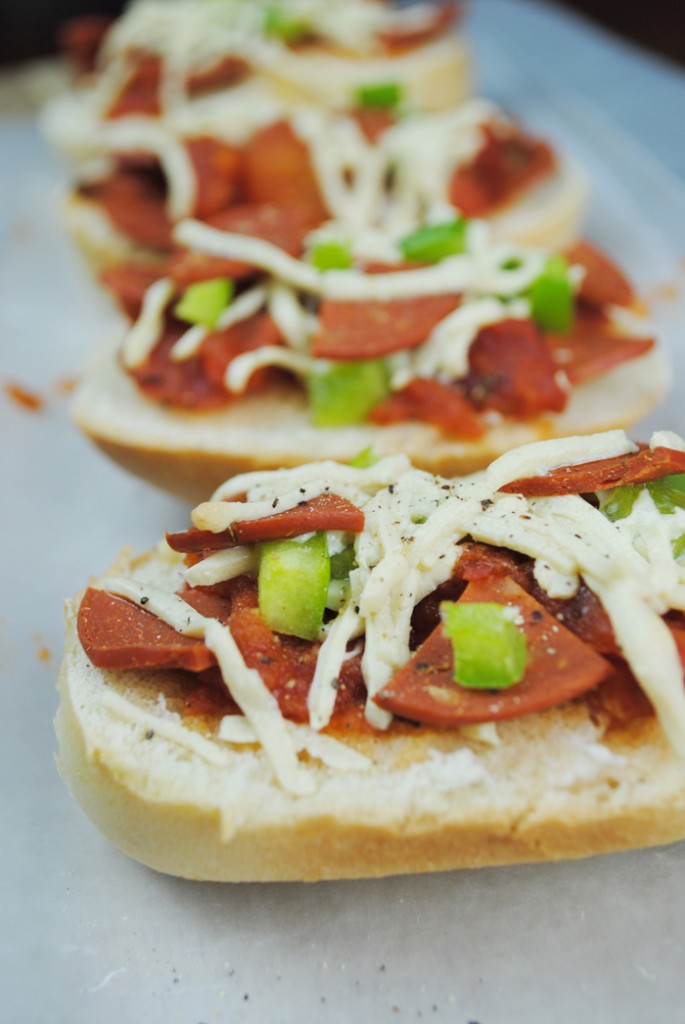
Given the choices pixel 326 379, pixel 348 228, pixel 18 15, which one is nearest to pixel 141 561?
pixel 326 379

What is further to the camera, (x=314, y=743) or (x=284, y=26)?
(x=284, y=26)

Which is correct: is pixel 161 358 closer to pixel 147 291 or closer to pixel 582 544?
pixel 147 291

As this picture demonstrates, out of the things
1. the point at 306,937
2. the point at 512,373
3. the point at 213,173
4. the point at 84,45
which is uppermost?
the point at 512,373

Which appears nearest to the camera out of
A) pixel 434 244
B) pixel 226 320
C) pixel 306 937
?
pixel 306 937

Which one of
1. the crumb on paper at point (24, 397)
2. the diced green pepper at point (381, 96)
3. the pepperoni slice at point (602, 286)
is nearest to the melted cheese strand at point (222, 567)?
the pepperoni slice at point (602, 286)

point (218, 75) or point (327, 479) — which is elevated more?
point (327, 479)

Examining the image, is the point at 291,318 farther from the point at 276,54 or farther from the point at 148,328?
the point at 276,54

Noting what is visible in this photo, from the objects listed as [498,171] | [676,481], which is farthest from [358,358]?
[498,171]
